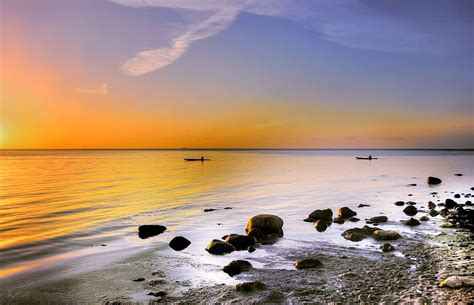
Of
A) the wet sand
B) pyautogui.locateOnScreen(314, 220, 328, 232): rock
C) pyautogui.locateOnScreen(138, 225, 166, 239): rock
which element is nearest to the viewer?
the wet sand

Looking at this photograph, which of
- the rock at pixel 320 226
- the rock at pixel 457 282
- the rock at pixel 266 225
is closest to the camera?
the rock at pixel 457 282

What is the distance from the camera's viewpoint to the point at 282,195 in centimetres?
3141

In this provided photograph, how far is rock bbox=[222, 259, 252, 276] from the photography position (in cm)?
1091

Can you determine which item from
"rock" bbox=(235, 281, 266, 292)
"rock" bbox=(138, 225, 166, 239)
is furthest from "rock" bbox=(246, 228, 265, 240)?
"rock" bbox=(235, 281, 266, 292)

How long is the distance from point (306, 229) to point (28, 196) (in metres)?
25.7

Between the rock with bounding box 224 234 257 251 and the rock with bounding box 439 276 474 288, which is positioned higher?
the rock with bounding box 439 276 474 288

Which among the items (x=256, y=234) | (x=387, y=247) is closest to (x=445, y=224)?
(x=387, y=247)

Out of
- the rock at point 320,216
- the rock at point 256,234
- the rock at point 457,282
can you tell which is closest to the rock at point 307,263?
the rock at point 457,282

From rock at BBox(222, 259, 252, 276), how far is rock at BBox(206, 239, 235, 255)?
6.11ft

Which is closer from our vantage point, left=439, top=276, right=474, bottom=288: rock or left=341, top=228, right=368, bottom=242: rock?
left=439, top=276, right=474, bottom=288: rock

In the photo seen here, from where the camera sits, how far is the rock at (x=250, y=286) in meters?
9.42

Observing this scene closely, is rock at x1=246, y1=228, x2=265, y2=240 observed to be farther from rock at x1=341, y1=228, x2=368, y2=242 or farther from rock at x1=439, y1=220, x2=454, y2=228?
rock at x1=439, y1=220, x2=454, y2=228

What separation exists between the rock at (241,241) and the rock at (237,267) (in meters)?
2.30

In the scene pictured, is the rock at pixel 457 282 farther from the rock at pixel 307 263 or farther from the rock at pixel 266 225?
the rock at pixel 266 225
